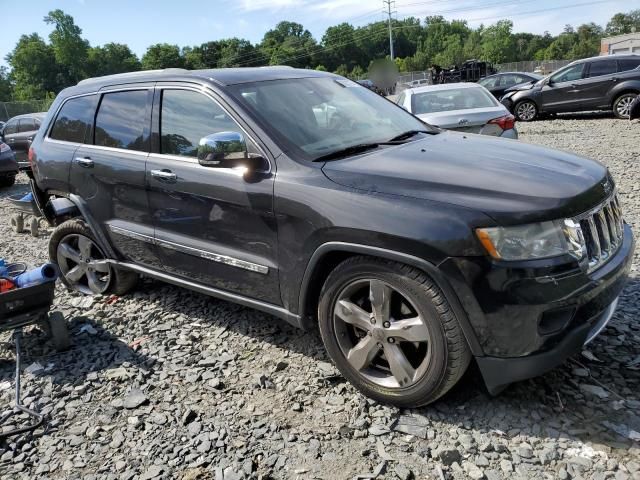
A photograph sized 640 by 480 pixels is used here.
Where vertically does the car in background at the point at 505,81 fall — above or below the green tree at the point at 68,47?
below

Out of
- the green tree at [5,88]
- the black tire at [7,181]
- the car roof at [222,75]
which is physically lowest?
the black tire at [7,181]

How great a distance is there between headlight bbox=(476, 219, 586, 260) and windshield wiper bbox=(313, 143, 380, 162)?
1.03 meters

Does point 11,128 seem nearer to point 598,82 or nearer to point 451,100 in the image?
point 451,100

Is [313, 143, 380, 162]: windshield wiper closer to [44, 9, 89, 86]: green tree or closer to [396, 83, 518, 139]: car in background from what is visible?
[396, 83, 518, 139]: car in background

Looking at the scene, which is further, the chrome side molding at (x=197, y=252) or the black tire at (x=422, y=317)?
the chrome side molding at (x=197, y=252)

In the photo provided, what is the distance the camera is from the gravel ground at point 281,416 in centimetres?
248

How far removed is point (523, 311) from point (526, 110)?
49.2 feet

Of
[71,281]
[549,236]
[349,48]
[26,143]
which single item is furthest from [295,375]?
[349,48]

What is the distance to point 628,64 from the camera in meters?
13.7

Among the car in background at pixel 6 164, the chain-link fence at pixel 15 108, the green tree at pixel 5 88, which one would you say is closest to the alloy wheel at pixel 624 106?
the car in background at pixel 6 164

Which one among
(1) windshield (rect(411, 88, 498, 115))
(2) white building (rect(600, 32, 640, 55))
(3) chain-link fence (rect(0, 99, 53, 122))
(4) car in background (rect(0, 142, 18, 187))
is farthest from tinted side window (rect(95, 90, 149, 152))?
(2) white building (rect(600, 32, 640, 55))

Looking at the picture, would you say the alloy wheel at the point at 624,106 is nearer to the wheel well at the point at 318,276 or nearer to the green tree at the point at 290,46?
the wheel well at the point at 318,276

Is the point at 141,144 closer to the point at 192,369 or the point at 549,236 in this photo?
the point at 192,369

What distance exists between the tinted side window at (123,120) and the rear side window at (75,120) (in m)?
0.17
